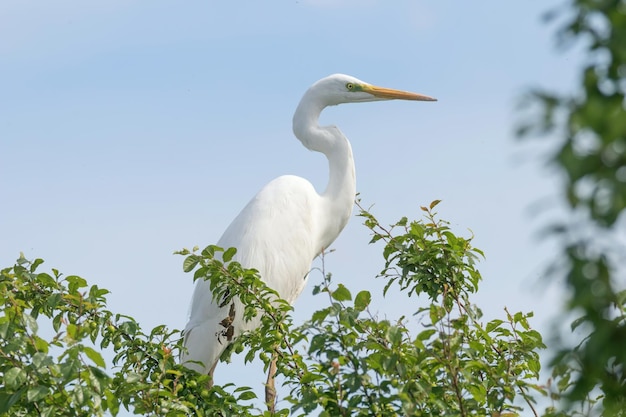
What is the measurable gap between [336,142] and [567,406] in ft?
22.8

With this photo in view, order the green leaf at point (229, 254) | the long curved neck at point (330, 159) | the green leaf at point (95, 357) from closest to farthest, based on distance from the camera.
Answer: the green leaf at point (95, 357) → the green leaf at point (229, 254) → the long curved neck at point (330, 159)

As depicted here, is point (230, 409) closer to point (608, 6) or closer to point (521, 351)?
Result: point (521, 351)

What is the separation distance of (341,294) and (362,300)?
0.14 m

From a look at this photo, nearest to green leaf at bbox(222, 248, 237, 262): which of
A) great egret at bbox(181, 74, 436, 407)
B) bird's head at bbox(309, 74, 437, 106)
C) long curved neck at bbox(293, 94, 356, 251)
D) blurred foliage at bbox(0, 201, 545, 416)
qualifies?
blurred foliage at bbox(0, 201, 545, 416)

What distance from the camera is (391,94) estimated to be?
9148mm

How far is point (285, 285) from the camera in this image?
813 cm

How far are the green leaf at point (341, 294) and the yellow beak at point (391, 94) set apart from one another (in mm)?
5817

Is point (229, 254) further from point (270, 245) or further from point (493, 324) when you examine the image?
point (270, 245)

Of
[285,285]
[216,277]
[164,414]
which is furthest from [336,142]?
[164,414]

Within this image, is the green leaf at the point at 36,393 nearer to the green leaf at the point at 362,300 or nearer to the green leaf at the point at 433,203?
the green leaf at the point at 362,300

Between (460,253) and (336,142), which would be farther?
(336,142)

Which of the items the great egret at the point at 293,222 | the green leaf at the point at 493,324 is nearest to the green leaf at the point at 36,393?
the green leaf at the point at 493,324

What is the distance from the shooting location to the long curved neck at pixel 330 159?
8414 mm

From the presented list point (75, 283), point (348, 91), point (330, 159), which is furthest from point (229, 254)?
point (348, 91)
